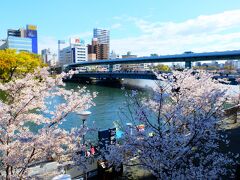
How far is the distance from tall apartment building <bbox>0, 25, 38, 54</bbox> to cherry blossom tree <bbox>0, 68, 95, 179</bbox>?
138 meters

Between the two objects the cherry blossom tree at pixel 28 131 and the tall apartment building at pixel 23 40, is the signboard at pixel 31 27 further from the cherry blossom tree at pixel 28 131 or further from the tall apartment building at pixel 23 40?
the cherry blossom tree at pixel 28 131

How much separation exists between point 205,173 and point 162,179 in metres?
1.33

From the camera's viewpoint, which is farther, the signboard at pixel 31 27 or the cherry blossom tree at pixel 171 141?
the signboard at pixel 31 27

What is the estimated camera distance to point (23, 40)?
14688 centimetres

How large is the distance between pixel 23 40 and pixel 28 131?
15180cm

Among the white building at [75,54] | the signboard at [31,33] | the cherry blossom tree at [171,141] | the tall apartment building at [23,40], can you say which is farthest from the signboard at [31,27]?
the cherry blossom tree at [171,141]

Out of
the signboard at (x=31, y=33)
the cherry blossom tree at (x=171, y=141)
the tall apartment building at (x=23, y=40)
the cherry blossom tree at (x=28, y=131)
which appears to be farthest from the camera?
the signboard at (x=31, y=33)

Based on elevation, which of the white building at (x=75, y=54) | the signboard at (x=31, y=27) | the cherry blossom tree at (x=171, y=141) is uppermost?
the signboard at (x=31, y=27)

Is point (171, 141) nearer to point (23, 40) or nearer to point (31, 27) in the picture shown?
point (23, 40)

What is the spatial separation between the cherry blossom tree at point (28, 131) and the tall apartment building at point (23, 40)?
138087mm

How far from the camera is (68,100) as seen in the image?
28.2 ft

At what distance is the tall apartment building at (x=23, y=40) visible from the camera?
14238 cm

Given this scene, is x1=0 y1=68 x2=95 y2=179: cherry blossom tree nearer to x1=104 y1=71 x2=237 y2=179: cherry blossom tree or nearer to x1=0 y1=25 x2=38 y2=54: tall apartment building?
x1=104 y1=71 x2=237 y2=179: cherry blossom tree

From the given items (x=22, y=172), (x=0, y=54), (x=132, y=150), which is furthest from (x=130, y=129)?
(x=0, y=54)
